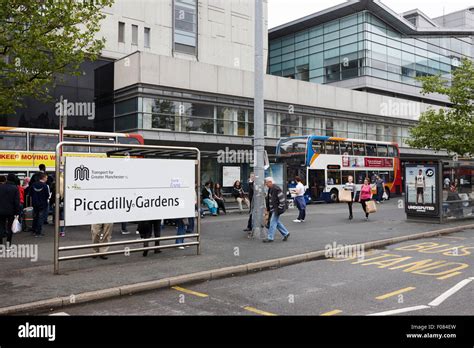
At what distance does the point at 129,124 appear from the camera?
28.3 m

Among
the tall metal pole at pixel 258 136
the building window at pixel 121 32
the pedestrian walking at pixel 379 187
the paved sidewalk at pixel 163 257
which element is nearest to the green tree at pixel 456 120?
the pedestrian walking at pixel 379 187

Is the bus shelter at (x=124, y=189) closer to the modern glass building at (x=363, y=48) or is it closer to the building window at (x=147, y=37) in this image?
the building window at (x=147, y=37)

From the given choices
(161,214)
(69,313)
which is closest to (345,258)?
(161,214)

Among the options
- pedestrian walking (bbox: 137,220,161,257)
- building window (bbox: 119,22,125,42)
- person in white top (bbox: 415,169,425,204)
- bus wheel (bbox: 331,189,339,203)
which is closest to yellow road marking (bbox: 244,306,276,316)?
pedestrian walking (bbox: 137,220,161,257)

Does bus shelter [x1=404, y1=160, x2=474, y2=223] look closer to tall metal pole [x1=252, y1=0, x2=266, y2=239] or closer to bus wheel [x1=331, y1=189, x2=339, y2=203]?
tall metal pole [x1=252, y1=0, x2=266, y2=239]

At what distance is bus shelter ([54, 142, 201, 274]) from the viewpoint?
8.09m

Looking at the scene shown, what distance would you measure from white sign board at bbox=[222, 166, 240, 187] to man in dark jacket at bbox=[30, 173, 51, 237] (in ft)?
52.9

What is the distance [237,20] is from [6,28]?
92.7 feet

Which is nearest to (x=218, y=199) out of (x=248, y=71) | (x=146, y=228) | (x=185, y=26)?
(x=146, y=228)

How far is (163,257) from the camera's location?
9625mm

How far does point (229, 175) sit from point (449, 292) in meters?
23.1

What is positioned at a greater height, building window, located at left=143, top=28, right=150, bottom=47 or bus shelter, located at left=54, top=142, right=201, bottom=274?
building window, located at left=143, top=28, right=150, bottom=47
